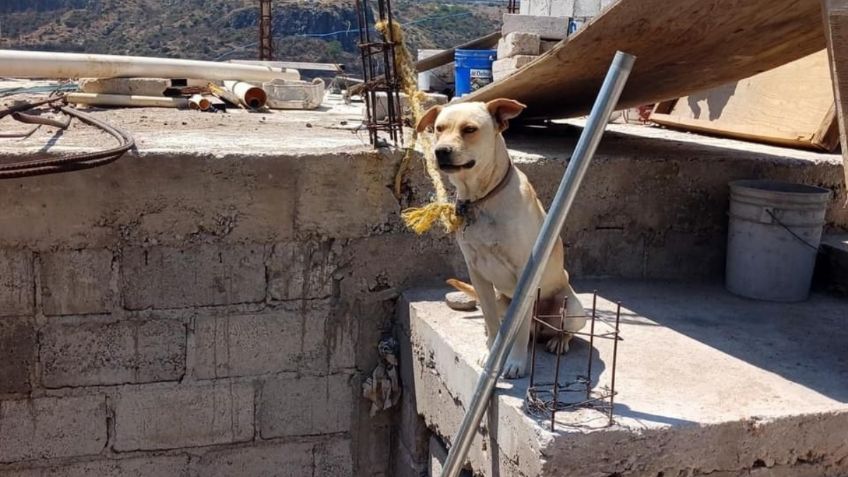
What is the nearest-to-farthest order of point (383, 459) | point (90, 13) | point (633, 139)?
point (383, 459)
point (633, 139)
point (90, 13)

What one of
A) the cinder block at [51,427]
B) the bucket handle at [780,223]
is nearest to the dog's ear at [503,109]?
the bucket handle at [780,223]

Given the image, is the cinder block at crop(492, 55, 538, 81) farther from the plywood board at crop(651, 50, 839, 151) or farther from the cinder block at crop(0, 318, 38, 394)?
the cinder block at crop(0, 318, 38, 394)

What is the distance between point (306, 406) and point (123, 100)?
3.81m

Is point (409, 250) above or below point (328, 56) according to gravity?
below

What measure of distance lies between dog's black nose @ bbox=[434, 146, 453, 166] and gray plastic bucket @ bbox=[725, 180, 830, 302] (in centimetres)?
232

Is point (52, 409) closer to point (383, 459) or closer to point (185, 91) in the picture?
point (383, 459)

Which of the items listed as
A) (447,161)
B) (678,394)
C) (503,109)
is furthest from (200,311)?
(678,394)

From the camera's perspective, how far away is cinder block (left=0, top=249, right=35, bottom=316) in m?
4.05

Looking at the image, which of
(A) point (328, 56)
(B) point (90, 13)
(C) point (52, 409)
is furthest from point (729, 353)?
(B) point (90, 13)

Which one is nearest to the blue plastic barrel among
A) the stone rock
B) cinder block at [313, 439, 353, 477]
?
the stone rock

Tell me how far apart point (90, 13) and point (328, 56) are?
15.2 meters

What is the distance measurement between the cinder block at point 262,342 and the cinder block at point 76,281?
1.75 feet

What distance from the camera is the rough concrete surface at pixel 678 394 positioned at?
2846 millimetres

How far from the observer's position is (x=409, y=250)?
15.2 feet
